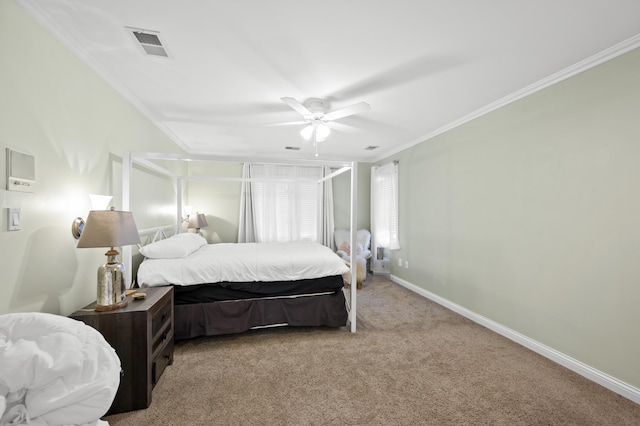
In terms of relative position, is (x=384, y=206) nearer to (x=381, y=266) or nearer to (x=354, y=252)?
(x=381, y=266)

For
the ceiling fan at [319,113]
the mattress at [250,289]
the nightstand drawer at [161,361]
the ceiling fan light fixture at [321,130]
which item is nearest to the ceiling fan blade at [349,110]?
the ceiling fan at [319,113]

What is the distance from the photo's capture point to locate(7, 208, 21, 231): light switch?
150cm

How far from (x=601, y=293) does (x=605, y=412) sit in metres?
0.80

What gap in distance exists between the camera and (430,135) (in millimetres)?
4082

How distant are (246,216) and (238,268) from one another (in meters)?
2.78

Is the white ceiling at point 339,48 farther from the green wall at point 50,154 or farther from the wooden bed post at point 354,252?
the wooden bed post at point 354,252

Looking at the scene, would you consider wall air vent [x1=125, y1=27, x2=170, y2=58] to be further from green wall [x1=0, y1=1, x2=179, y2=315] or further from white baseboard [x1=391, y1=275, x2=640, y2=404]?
white baseboard [x1=391, y1=275, x2=640, y2=404]

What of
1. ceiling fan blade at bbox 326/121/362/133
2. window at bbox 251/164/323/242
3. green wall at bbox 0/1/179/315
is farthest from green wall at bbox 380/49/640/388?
green wall at bbox 0/1/179/315

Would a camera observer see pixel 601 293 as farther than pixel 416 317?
No

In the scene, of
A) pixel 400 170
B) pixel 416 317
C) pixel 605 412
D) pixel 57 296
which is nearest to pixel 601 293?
pixel 605 412

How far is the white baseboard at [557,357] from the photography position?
6.51 feet

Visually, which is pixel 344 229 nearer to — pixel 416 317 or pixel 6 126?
pixel 416 317

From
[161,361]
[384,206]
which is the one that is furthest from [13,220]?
[384,206]

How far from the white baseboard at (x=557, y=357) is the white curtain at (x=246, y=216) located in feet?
11.6
